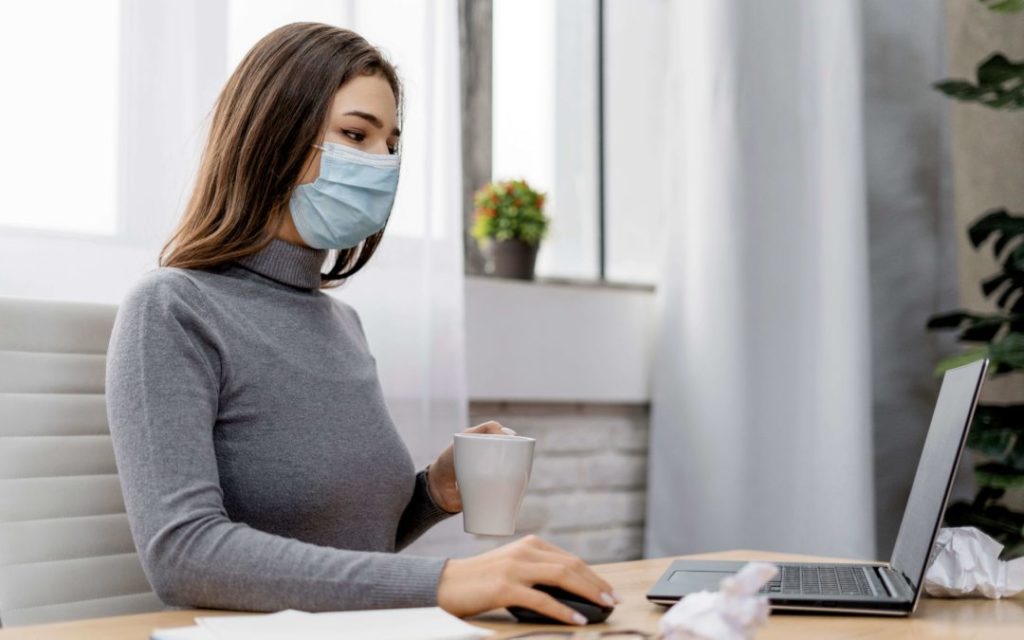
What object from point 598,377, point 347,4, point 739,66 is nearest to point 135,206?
point 347,4

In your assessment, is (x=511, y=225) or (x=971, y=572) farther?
(x=511, y=225)

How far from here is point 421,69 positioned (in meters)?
1.75

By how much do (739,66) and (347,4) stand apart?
0.84 metres

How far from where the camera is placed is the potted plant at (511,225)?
1989mm

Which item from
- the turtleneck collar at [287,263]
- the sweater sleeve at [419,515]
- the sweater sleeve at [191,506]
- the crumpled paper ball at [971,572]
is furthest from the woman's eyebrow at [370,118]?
the crumpled paper ball at [971,572]

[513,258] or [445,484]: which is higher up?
[513,258]

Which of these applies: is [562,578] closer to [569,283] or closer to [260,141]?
[260,141]

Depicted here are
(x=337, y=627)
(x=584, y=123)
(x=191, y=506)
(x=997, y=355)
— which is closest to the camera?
(x=337, y=627)

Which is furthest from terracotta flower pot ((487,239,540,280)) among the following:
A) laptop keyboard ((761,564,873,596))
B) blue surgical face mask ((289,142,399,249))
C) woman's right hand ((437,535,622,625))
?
woman's right hand ((437,535,622,625))

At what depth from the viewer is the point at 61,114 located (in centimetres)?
148

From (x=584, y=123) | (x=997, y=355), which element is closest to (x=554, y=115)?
(x=584, y=123)

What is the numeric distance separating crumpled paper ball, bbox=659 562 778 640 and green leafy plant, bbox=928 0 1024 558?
1532 mm

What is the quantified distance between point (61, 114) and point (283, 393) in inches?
26.3

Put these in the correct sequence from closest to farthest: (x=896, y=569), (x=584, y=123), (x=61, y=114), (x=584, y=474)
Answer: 1. (x=896, y=569)
2. (x=61, y=114)
3. (x=584, y=474)
4. (x=584, y=123)
